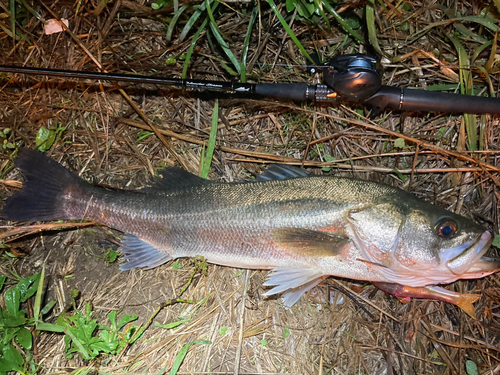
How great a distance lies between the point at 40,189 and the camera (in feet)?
10.0

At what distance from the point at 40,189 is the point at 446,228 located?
3615 mm

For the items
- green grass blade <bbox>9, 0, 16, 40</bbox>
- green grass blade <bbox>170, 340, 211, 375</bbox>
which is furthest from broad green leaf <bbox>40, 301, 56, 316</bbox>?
green grass blade <bbox>9, 0, 16, 40</bbox>

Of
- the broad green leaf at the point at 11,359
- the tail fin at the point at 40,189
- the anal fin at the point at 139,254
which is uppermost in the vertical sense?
the tail fin at the point at 40,189

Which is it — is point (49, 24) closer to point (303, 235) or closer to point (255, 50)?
point (255, 50)

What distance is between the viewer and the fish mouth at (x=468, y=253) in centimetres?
248

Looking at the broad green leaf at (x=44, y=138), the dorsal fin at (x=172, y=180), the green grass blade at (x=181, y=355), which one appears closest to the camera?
the green grass blade at (x=181, y=355)

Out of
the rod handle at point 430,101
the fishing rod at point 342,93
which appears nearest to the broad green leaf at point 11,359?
the fishing rod at point 342,93

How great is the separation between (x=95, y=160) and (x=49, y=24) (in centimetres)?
153

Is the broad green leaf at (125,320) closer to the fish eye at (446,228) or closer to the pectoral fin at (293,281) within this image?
the pectoral fin at (293,281)

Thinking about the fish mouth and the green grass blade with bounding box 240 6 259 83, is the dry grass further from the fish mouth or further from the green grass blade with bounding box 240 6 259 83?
the fish mouth

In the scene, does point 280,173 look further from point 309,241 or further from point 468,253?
point 468,253

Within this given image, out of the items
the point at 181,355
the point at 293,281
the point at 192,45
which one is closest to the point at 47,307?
the point at 181,355

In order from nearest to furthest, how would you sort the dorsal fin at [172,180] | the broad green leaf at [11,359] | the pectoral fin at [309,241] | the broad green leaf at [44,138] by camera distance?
1. the pectoral fin at [309,241]
2. the broad green leaf at [11,359]
3. the dorsal fin at [172,180]
4. the broad green leaf at [44,138]

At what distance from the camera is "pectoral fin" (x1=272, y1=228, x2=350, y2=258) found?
261 cm
